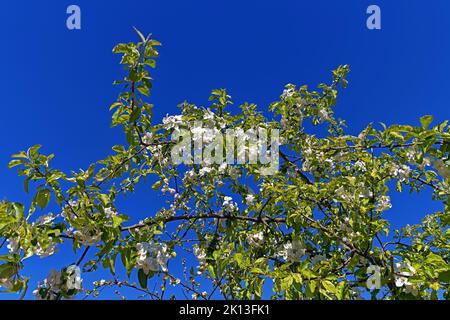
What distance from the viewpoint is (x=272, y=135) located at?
2.71 meters

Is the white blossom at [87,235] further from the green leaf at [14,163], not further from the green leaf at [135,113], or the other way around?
the green leaf at [135,113]

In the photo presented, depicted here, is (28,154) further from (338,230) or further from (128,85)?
(338,230)

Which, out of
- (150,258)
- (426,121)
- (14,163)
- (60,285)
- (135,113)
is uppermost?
(135,113)

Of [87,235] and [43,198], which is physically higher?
[43,198]

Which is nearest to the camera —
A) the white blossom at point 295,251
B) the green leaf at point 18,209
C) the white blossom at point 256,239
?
the green leaf at point 18,209

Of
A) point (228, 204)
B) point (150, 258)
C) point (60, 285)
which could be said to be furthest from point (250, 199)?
point (60, 285)

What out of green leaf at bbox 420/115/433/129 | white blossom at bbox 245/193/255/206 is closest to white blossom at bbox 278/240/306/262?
white blossom at bbox 245/193/255/206

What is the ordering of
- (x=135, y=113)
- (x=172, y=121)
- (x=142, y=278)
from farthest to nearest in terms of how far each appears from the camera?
(x=172, y=121), (x=135, y=113), (x=142, y=278)

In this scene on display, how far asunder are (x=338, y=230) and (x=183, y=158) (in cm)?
111

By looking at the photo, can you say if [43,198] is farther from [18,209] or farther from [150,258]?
[150,258]


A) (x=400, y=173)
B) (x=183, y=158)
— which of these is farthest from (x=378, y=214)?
(x=183, y=158)

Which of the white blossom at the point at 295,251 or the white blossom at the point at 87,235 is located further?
the white blossom at the point at 295,251

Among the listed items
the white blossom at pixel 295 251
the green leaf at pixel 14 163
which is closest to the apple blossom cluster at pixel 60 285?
the green leaf at pixel 14 163

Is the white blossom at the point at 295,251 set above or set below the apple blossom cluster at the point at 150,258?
above
